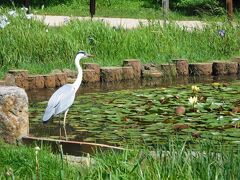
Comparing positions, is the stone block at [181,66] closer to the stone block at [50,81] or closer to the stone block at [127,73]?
the stone block at [127,73]

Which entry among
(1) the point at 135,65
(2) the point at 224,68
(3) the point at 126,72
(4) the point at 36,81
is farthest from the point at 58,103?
(2) the point at 224,68

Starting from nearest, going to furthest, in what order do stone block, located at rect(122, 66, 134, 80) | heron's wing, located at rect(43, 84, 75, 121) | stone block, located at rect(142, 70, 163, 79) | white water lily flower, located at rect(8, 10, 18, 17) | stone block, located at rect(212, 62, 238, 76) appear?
heron's wing, located at rect(43, 84, 75, 121), stone block, located at rect(122, 66, 134, 80), stone block, located at rect(142, 70, 163, 79), stone block, located at rect(212, 62, 238, 76), white water lily flower, located at rect(8, 10, 18, 17)

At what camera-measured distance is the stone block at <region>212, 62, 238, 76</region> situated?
1373cm

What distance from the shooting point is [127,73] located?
43.4ft

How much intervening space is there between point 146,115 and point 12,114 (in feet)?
6.71

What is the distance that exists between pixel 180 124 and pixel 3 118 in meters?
2.02

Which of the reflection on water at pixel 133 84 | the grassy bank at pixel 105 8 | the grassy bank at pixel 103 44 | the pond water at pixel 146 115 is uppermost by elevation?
the grassy bank at pixel 105 8

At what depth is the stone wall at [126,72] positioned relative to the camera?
40.5 ft

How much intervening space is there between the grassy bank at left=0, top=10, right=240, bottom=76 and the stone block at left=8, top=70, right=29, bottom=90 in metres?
0.67

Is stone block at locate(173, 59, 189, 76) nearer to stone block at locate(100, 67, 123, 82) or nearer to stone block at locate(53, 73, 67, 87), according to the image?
stone block at locate(100, 67, 123, 82)

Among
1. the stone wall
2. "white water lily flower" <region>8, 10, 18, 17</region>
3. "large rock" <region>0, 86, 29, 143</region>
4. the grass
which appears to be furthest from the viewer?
"white water lily flower" <region>8, 10, 18, 17</region>

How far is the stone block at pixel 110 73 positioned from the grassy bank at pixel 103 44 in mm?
659

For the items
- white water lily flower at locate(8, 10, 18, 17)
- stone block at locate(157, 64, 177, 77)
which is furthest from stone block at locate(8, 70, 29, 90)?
white water lily flower at locate(8, 10, 18, 17)

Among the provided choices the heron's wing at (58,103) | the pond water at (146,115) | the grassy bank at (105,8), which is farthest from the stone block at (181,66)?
the grassy bank at (105,8)
